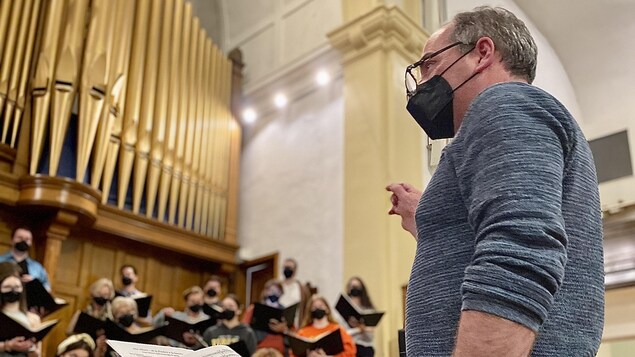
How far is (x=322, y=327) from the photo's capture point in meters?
5.32

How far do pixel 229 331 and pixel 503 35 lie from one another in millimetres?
4280

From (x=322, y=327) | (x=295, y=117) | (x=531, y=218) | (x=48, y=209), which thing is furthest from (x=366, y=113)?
(x=531, y=218)

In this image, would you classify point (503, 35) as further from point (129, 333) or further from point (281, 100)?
point (281, 100)

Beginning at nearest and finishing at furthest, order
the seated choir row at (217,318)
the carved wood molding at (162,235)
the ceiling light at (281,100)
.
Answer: the seated choir row at (217,318) < the carved wood molding at (162,235) < the ceiling light at (281,100)

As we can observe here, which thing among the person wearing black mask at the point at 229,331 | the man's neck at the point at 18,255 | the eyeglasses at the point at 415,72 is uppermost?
the man's neck at the point at 18,255

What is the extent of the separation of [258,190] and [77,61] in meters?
2.73

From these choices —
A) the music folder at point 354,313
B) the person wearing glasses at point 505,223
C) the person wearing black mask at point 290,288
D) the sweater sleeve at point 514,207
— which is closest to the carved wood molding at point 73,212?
the person wearing black mask at point 290,288

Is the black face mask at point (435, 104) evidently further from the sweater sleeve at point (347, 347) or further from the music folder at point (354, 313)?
the music folder at point (354, 313)

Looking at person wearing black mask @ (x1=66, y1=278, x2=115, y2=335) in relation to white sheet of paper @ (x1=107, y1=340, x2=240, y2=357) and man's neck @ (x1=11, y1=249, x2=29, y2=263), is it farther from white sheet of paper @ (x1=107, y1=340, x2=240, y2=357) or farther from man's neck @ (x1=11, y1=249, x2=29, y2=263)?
white sheet of paper @ (x1=107, y1=340, x2=240, y2=357)

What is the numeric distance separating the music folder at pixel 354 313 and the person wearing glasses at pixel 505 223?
403cm

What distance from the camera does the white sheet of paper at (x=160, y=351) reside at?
127 cm

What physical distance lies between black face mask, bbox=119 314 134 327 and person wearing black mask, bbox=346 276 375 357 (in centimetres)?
161

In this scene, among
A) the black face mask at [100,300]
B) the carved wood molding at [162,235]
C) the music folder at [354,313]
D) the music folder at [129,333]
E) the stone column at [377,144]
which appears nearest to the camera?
the music folder at [129,333]

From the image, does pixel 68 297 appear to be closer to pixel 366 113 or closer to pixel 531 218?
pixel 366 113
